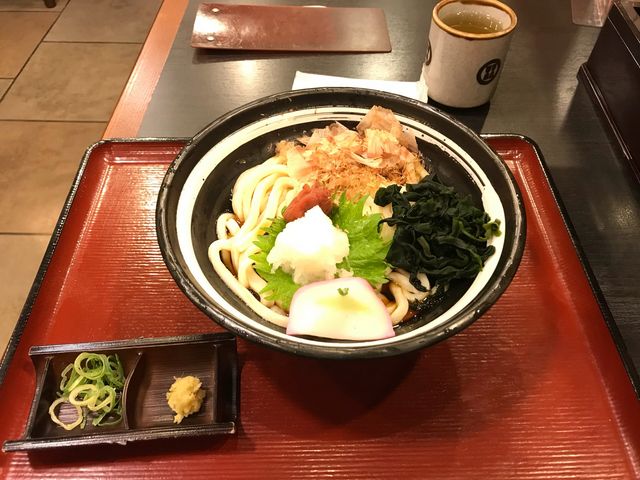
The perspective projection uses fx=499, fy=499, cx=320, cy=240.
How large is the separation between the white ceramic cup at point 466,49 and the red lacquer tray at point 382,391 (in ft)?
2.34

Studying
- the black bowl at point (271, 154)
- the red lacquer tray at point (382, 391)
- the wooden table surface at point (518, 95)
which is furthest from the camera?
the wooden table surface at point (518, 95)

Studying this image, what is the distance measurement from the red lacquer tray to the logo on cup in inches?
27.8

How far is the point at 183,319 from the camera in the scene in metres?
1.49

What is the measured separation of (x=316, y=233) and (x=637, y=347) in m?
1.02

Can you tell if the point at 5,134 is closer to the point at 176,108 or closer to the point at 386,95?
the point at 176,108

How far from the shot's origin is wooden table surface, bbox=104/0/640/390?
5.87 feet

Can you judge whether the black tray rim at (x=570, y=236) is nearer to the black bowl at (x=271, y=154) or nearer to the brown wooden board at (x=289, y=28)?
the black bowl at (x=271, y=154)

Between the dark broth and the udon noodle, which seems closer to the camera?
the udon noodle

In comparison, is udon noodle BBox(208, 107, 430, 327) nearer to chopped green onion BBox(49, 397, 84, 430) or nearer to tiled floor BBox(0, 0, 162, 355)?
chopped green onion BBox(49, 397, 84, 430)

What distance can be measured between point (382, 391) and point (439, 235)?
445 millimetres

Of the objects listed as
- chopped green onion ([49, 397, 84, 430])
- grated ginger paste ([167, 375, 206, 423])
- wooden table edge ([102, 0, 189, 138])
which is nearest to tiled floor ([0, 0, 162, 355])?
wooden table edge ([102, 0, 189, 138])

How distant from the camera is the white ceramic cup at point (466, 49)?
193 cm

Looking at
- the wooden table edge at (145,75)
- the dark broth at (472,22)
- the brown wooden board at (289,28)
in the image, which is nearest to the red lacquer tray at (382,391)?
the wooden table edge at (145,75)

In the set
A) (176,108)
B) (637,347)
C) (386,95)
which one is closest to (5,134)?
(176,108)
